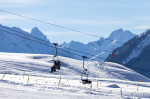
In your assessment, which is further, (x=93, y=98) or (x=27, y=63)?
(x=27, y=63)

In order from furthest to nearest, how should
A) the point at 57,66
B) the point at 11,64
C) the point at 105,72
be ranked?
the point at 105,72 → the point at 11,64 → the point at 57,66

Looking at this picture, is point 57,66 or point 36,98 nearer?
point 36,98

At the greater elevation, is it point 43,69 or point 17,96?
point 43,69

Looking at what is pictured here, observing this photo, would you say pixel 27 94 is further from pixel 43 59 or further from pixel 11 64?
pixel 43 59

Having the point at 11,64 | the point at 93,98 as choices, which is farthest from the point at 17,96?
the point at 11,64

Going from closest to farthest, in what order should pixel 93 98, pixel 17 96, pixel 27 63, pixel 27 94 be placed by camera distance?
pixel 17 96 < pixel 27 94 < pixel 93 98 < pixel 27 63

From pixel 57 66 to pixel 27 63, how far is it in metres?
96.0

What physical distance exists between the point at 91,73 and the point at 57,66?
105874mm

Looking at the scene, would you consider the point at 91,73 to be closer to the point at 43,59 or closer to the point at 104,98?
the point at 43,59

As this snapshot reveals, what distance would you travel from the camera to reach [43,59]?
531 ft

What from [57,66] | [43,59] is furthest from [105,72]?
[57,66]

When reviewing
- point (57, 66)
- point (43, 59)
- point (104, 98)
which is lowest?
point (104, 98)

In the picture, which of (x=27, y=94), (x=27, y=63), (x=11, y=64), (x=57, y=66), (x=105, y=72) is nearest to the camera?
(x=27, y=94)

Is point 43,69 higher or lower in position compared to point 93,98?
higher
